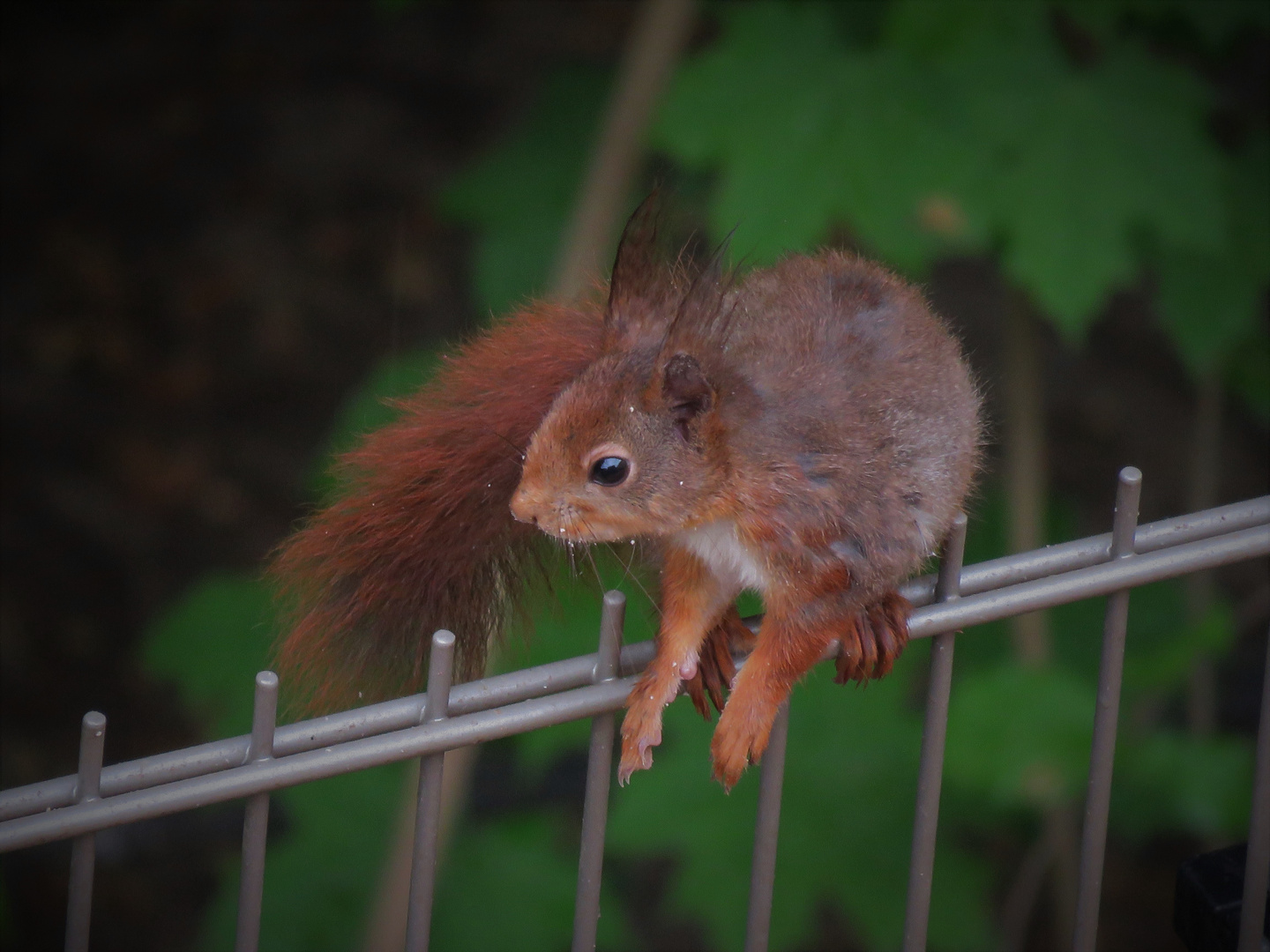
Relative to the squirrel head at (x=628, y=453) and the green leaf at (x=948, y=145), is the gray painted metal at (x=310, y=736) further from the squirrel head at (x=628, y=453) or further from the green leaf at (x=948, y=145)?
the green leaf at (x=948, y=145)

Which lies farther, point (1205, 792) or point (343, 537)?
point (1205, 792)

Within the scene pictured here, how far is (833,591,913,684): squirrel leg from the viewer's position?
3.01 ft

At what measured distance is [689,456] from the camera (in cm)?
88

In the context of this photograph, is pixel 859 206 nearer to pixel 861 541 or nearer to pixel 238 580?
pixel 861 541

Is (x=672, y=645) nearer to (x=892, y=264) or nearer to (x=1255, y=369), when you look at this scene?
(x=892, y=264)

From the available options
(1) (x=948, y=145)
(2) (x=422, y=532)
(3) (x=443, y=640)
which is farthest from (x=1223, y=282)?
(3) (x=443, y=640)

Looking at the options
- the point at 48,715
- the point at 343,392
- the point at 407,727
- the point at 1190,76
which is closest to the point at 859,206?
the point at 1190,76

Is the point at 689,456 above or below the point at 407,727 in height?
above

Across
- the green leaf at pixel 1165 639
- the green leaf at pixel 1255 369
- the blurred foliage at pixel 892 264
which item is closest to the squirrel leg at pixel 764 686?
the blurred foliage at pixel 892 264

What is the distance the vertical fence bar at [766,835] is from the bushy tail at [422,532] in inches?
8.3

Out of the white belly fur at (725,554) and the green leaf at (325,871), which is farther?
the green leaf at (325,871)

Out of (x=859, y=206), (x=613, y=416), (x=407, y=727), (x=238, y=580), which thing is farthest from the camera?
(x=238, y=580)

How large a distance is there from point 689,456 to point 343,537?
0.23 m

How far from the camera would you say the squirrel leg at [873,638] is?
92 cm
